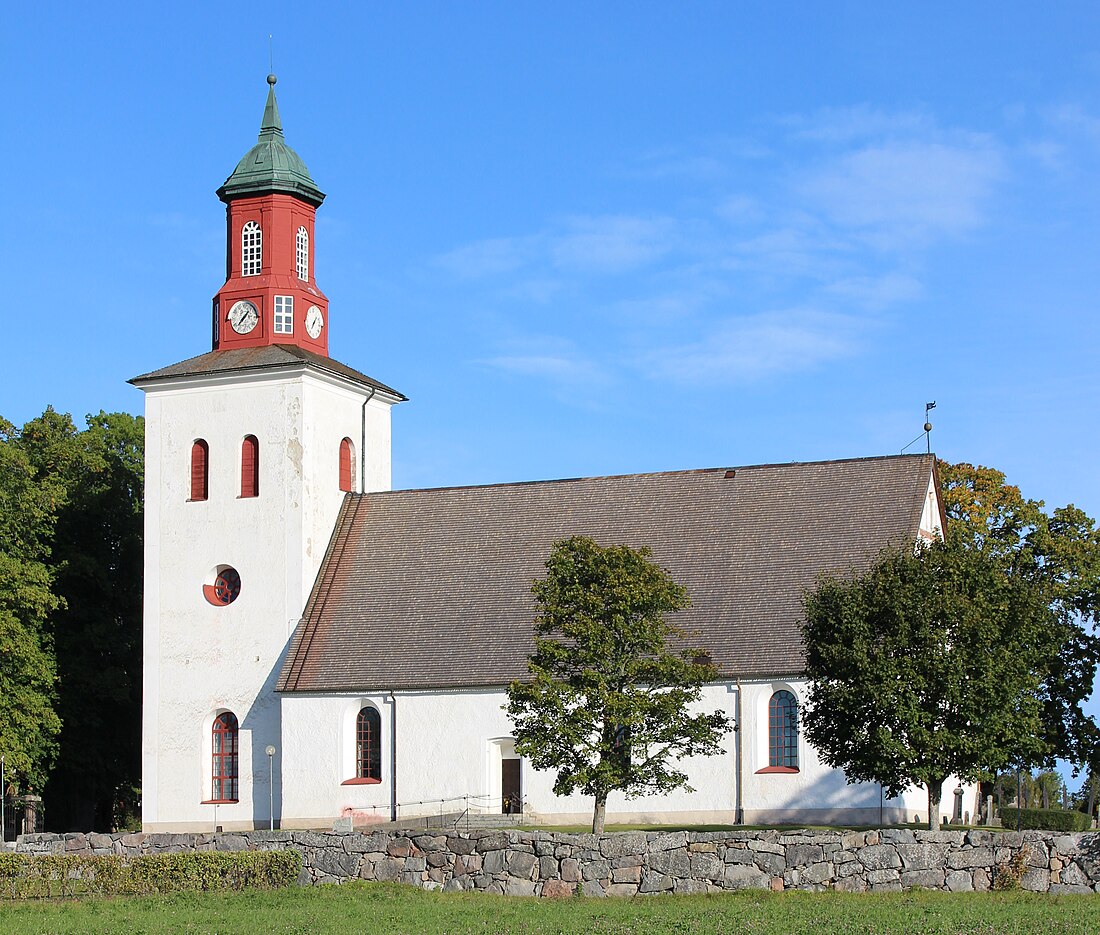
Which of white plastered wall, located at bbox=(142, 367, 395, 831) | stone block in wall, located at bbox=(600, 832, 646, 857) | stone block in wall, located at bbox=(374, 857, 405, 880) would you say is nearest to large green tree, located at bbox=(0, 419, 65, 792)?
white plastered wall, located at bbox=(142, 367, 395, 831)

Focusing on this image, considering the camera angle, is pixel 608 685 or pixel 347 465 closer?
pixel 608 685

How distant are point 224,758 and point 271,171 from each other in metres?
18.1

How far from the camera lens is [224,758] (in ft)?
155

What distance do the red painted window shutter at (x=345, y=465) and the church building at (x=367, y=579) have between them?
0.07 metres

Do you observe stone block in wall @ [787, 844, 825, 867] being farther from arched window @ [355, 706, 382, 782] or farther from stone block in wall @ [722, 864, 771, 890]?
arched window @ [355, 706, 382, 782]

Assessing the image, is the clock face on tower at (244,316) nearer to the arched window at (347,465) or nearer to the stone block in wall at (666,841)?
the arched window at (347,465)

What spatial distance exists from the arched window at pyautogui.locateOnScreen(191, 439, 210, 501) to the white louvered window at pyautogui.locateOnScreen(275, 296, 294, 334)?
4.29 meters

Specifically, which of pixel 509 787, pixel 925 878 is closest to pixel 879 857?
pixel 925 878

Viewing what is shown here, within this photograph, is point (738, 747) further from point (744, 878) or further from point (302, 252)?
point (302, 252)

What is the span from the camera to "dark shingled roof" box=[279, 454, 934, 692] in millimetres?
42750

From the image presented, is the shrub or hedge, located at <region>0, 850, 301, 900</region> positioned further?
hedge, located at <region>0, 850, 301, 900</region>

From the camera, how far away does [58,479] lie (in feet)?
170

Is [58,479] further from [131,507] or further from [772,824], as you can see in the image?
[772,824]

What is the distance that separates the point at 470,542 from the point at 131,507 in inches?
602
